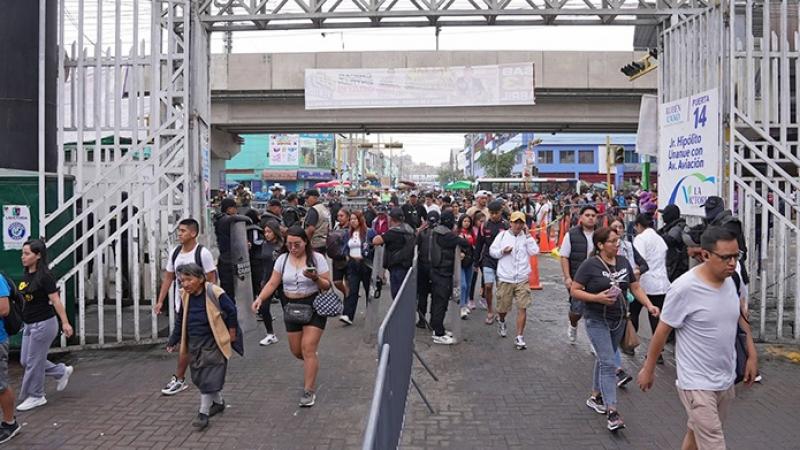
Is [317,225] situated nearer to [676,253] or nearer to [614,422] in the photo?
[676,253]

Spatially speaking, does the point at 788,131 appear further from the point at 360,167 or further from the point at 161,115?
the point at 360,167

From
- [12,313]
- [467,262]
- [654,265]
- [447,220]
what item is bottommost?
[12,313]

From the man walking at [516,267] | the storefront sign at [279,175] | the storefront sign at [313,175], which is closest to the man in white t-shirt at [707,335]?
the man walking at [516,267]

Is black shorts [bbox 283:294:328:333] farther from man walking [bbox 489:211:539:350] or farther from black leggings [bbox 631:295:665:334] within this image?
black leggings [bbox 631:295:665:334]

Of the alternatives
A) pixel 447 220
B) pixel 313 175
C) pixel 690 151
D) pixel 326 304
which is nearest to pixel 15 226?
pixel 326 304

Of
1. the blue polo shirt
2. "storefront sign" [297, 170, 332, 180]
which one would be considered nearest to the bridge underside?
the blue polo shirt

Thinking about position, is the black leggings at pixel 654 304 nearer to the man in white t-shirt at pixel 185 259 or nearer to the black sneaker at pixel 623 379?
the black sneaker at pixel 623 379

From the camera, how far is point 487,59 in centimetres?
1844

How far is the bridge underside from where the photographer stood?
20.3m

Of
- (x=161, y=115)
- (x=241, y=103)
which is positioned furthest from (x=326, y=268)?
(x=241, y=103)

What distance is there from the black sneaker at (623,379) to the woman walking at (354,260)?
3888mm

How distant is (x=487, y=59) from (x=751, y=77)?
1110 centimetres

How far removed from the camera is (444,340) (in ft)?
26.9

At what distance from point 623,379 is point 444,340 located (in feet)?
8.20
